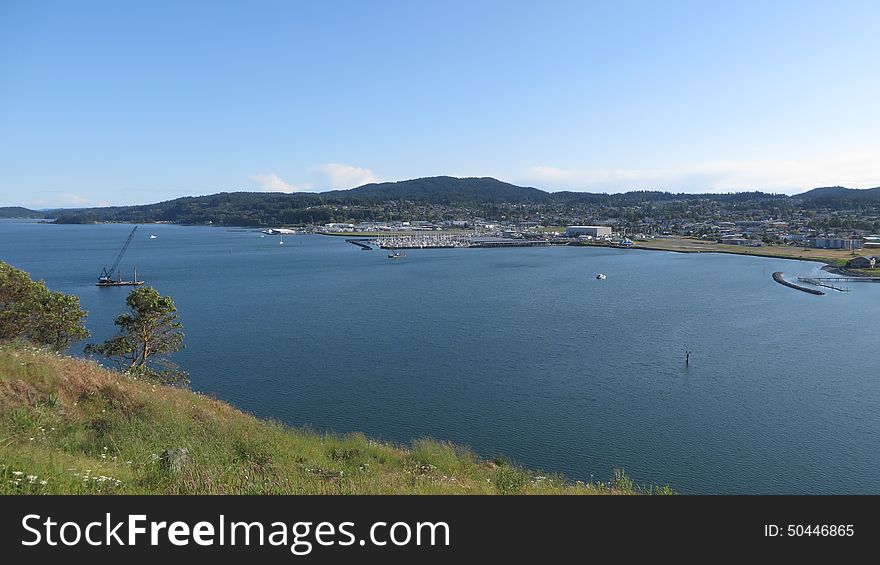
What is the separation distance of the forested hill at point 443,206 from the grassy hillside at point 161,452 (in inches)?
2339

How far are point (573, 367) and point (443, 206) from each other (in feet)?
237

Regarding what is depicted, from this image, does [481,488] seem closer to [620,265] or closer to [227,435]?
[227,435]

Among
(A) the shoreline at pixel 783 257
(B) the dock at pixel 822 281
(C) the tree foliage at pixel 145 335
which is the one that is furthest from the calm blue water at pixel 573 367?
(A) the shoreline at pixel 783 257

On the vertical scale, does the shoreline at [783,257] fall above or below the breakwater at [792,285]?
above

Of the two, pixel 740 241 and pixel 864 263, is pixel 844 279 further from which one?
pixel 740 241

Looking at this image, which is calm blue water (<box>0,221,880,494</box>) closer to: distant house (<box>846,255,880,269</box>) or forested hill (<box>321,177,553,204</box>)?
distant house (<box>846,255,880,269</box>)

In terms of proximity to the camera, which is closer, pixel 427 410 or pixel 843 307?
pixel 427 410

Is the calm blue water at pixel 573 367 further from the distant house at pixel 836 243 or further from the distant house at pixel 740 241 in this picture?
the distant house at pixel 740 241

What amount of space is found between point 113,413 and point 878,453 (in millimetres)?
7740

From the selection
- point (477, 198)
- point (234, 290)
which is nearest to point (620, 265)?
point (234, 290)

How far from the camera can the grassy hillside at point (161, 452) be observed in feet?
7.10

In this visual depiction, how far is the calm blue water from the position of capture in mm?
6570

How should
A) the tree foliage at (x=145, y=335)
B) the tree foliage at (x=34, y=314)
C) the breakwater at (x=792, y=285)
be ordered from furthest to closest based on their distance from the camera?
the breakwater at (x=792, y=285) → the tree foliage at (x=145, y=335) → the tree foliage at (x=34, y=314)
